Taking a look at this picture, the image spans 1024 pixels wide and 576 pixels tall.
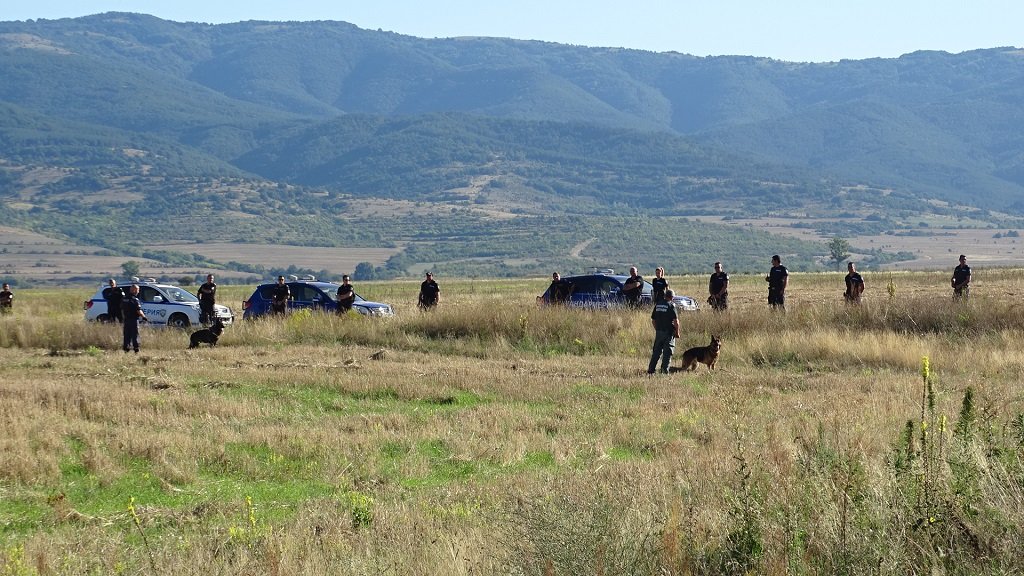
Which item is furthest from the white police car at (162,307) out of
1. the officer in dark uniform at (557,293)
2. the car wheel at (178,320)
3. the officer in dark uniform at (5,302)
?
the officer in dark uniform at (557,293)

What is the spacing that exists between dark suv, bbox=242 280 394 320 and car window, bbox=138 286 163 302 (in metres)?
3.03

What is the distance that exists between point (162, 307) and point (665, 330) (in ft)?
56.2

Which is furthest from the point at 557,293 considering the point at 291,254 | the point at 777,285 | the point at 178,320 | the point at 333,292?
the point at 291,254

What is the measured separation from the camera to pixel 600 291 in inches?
1083

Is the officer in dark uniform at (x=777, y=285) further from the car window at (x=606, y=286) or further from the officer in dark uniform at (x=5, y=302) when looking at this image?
the officer in dark uniform at (x=5, y=302)

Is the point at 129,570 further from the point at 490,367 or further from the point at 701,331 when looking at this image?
the point at 701,331

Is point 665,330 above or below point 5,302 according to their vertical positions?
above

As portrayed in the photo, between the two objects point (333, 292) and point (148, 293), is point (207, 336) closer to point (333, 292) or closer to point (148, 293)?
point (333, 292)

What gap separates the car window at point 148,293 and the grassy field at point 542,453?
828 centimetres

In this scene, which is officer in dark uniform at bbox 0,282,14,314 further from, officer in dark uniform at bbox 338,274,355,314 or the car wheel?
officer in dark uniform at bbox 338,274,355,314

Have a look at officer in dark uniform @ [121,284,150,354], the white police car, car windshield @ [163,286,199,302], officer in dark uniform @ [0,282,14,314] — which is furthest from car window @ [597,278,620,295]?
officer in dark uniform @ [0,282,14,314]

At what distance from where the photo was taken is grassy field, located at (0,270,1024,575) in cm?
600

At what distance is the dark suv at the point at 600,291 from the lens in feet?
86.0

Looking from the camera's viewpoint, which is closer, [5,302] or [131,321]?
[131,321]
